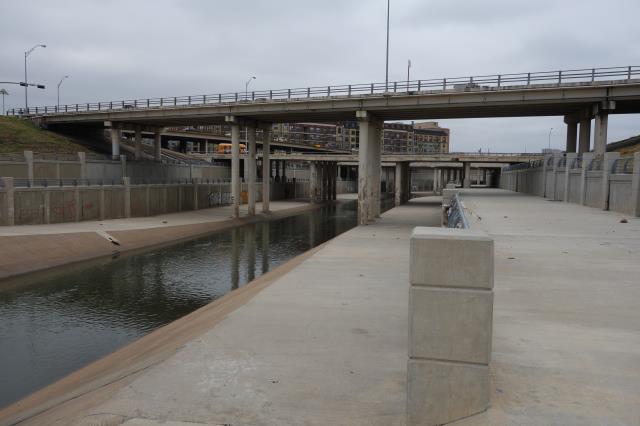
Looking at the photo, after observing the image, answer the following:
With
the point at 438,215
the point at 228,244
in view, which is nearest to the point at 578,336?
the point at 228,244

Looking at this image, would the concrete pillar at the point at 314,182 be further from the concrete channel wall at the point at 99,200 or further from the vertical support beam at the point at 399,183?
the concrete channel wall at the point at 99,200

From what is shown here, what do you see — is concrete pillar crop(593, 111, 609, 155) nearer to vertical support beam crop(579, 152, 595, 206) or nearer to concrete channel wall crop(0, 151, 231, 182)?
vertical support beam crop(579, 152, 595, 206)

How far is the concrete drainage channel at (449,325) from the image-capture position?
16.7ft

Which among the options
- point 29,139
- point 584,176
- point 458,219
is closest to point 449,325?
point 458,219

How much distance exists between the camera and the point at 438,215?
6500cm

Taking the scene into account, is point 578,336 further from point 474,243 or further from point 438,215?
point 438,215

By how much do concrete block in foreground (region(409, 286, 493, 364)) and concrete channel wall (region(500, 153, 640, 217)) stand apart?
2530cm

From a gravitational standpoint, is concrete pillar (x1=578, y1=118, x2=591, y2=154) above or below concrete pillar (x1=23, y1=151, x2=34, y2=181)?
above

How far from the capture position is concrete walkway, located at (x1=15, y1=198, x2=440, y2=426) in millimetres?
6891

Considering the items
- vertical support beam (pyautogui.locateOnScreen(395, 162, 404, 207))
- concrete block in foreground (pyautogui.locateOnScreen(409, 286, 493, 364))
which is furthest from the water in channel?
vertical support beam (pyautogui.locateOnScreen(395, 162, 404, 207))

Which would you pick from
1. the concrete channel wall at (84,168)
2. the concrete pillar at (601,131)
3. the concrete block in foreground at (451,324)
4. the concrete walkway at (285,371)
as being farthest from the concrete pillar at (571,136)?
the concrete block in foreground at (451,324)

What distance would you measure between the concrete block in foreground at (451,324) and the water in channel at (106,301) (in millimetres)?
11990

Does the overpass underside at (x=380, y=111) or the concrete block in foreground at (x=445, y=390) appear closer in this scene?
the concrete block in foreground at (x=445, y=390)

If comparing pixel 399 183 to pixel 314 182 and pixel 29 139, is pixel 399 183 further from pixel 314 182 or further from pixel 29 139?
pixel 29 139
